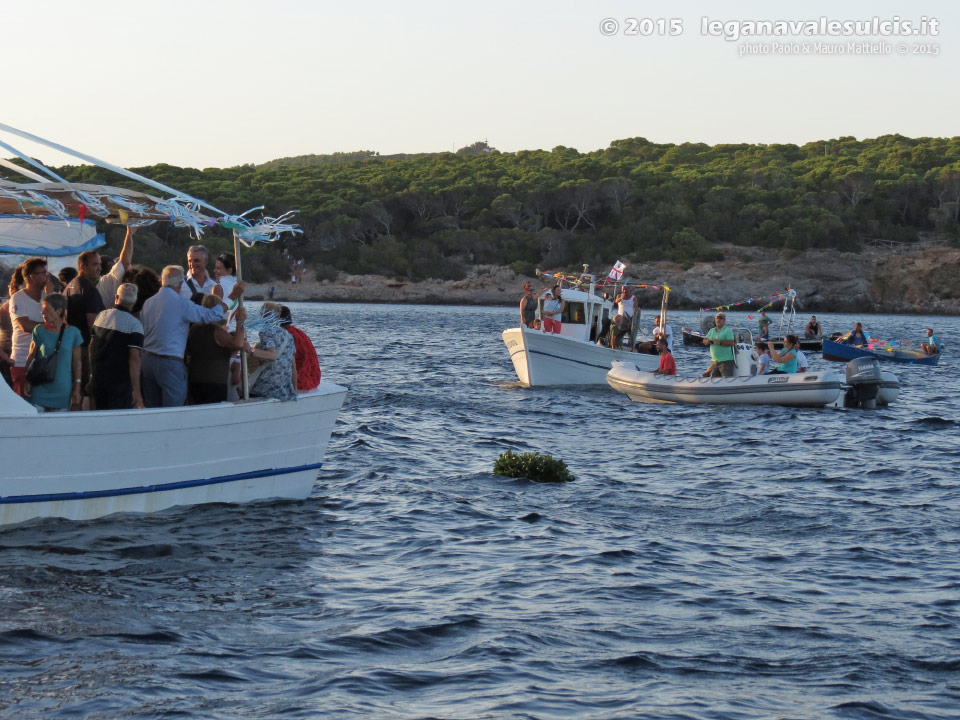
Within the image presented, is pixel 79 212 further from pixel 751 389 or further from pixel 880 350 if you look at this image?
pixel 880 350

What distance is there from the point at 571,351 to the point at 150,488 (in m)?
18.7

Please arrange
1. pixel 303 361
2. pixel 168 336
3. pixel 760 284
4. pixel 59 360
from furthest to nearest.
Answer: pixel 760 284 < pixel 303 361 < pixel 168 336 < pixel 59 360

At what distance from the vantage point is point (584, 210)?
418 ft

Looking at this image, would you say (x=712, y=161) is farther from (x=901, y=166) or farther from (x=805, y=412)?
(x=805, y=412)

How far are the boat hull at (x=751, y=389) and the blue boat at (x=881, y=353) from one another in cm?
1963

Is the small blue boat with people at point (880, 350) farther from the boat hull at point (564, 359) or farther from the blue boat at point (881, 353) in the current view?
the boat hull at point (564, 359)

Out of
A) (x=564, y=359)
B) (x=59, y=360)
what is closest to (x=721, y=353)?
(x=564, y=359)

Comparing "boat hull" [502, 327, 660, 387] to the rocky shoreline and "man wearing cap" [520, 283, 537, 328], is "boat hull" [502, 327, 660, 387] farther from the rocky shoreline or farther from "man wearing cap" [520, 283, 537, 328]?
the rocky shoreline

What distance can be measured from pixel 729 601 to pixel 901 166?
137 m

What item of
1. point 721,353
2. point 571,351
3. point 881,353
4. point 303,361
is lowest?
point 881,353

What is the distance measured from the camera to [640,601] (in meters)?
9.84

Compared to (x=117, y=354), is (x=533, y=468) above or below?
below

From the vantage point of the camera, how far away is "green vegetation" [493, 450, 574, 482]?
15.4 m

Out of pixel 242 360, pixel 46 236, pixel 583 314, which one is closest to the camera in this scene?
pixel 242 360
